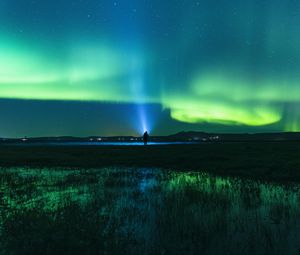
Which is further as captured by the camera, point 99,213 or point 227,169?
point 227,169

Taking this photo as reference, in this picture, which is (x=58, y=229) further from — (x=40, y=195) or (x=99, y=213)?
(x=40, y=195)

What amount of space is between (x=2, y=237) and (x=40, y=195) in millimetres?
7862

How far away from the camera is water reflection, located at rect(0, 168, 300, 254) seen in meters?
9.30

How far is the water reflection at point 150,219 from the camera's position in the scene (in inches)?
366

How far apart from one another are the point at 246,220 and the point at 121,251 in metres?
5.03

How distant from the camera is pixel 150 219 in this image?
12.4 m

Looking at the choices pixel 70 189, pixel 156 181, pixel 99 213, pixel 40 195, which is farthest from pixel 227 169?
pixel 99 213

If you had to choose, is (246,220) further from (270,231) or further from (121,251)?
(121,251)

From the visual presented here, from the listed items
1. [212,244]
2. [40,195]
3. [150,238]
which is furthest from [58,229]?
[40,195]

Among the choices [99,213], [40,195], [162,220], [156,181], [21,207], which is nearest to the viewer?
[162,220]

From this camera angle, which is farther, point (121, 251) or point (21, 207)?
point (21, 207)

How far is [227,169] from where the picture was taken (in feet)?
103

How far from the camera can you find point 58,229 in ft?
35.2

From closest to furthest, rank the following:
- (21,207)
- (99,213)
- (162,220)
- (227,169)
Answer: (162,220)
(99,213)
(21,207)
(227,169)
